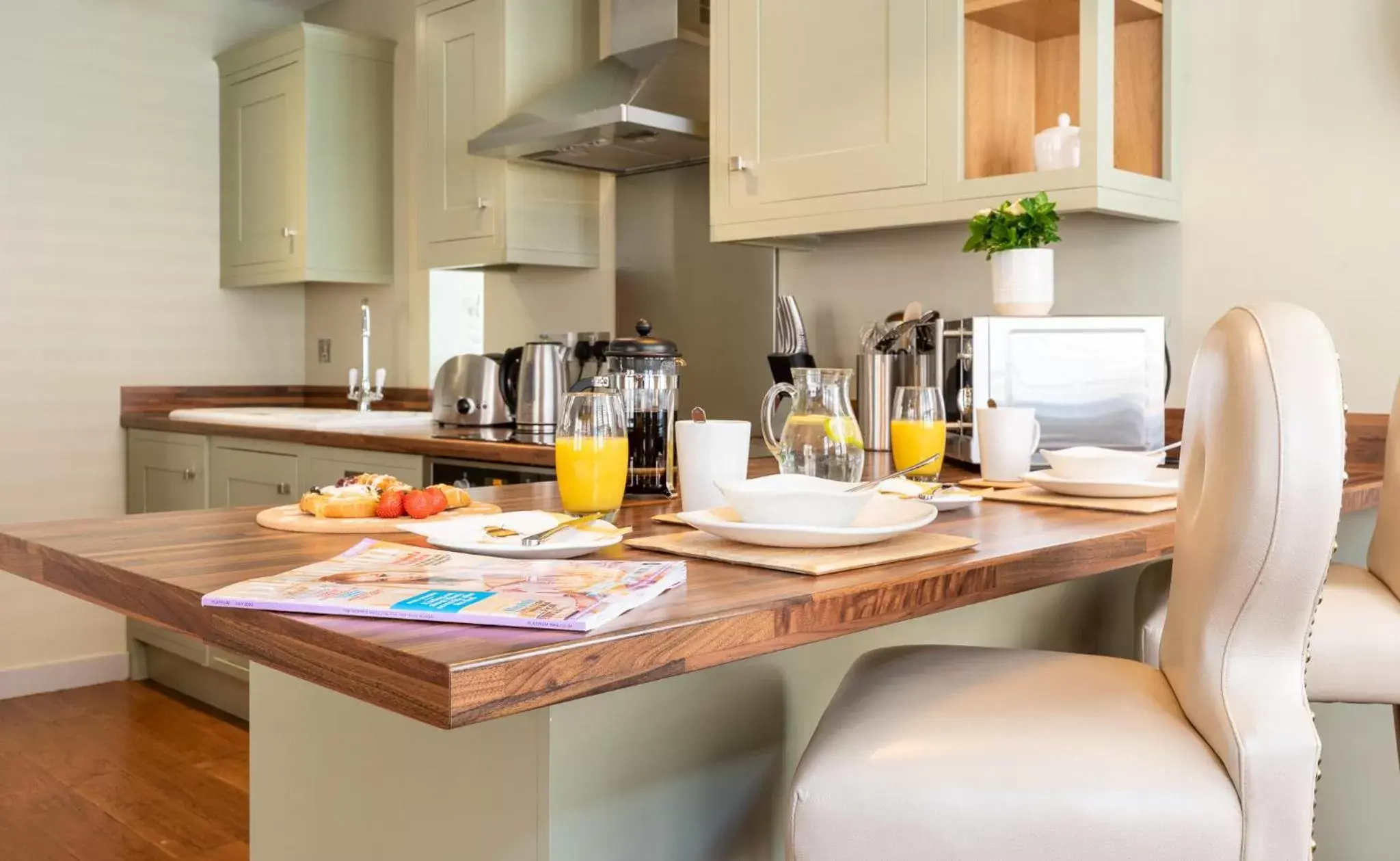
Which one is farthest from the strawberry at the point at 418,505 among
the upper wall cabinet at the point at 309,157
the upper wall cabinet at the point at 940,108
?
the upper wall cabinet at the point at 309,157

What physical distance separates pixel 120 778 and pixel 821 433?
252cm

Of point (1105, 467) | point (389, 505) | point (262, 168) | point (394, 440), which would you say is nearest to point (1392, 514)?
point (1105, 467)

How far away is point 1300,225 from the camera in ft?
7.55

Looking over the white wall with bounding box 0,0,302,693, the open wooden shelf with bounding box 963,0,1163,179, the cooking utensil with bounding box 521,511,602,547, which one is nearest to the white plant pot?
the open wooden shelf with bounding box 963,0,1163,179

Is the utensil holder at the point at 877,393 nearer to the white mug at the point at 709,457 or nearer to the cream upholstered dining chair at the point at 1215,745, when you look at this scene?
the white mug at the point at 709,457

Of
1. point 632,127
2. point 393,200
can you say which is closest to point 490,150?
point 632,127

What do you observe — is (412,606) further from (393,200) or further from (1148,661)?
(393,200)

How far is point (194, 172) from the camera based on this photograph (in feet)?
14.9

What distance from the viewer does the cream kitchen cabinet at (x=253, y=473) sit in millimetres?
3469

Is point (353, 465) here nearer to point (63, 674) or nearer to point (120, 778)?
point (120, 778)

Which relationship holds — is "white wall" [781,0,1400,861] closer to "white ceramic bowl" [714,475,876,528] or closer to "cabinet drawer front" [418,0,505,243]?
"white ceramic bowl" [714,475,876,528]

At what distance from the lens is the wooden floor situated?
8.87ft

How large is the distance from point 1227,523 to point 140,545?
991 mm

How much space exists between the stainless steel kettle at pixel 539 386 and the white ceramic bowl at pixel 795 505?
2055 millimetres
